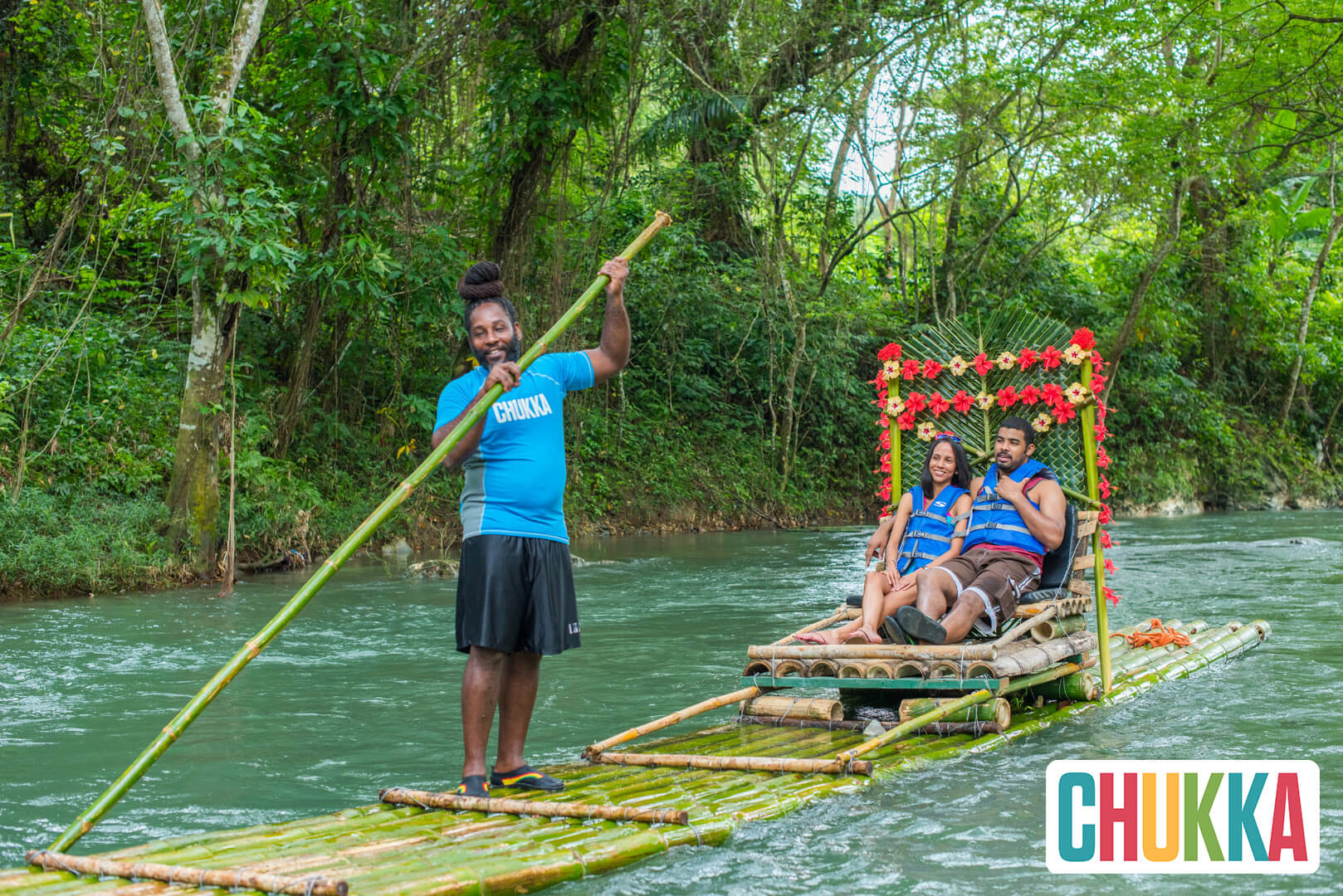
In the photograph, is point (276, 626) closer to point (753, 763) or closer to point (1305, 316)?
point (753, 763)

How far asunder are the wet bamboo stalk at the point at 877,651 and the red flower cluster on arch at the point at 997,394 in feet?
4.81

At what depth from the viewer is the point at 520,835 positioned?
11.8ft

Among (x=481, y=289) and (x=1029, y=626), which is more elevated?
(x=481, y=289)

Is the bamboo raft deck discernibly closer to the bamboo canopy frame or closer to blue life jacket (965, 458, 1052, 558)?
the bamboo canopy frame

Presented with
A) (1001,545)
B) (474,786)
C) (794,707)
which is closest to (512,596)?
(474,786)

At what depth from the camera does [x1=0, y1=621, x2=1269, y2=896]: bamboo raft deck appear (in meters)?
3.13

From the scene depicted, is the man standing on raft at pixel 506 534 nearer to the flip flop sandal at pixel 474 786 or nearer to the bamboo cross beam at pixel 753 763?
the flip flop sandal at pixel 474 786

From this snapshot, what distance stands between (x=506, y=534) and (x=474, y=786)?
846 millimetres

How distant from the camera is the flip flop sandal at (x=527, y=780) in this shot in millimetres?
4137

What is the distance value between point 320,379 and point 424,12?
4291 mm

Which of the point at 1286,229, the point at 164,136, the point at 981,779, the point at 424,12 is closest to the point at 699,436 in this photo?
the point at 424,12

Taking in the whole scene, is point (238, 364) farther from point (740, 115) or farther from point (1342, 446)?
point (1342, 446)

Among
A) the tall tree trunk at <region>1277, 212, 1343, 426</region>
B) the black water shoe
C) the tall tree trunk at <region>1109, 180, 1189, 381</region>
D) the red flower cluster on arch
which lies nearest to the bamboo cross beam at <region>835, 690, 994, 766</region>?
the black water shoe

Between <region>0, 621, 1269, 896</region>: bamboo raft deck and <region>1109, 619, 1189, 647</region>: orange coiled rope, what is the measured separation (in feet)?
9.70
